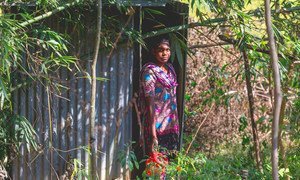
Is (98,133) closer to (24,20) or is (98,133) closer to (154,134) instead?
(154,134)

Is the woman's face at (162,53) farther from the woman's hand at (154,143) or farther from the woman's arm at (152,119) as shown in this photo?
the woman's hand at (154,143)

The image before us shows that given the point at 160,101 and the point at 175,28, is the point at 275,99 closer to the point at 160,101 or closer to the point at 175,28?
the point at 175,28

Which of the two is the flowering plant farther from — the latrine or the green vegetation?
the latrine

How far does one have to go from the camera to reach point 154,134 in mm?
5902

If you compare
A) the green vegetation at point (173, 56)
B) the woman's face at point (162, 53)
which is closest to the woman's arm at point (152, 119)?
the green vegetation at point (173, 56)

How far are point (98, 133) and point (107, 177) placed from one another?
0.42 metres

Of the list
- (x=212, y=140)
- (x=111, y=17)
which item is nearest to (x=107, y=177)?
(x=111, y=17)

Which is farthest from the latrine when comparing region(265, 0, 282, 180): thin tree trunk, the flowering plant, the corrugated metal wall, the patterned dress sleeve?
region(265, 0, 282, 180): thin tree trunk

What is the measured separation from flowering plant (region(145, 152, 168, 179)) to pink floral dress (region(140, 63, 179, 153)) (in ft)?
0.79

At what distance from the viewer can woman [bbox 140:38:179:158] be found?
585 cm

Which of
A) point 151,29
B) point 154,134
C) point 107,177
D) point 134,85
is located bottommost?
point 107,177

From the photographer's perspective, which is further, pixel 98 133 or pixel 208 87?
pixel 208 87

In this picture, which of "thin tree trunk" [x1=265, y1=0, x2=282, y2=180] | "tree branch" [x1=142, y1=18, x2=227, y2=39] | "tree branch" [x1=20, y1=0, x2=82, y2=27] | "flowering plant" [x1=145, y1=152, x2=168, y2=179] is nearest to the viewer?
"thin tree trunk" [x1=265, y1=0, x2=282, y2=180]

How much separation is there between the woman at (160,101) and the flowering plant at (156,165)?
7 centimetres
